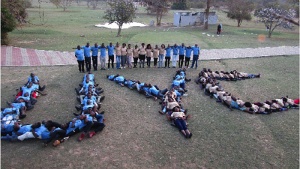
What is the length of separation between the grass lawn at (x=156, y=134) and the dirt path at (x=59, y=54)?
188cm

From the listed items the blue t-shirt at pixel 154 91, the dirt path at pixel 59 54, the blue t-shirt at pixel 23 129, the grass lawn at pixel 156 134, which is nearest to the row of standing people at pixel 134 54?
the grass lawn at pixel 156 134

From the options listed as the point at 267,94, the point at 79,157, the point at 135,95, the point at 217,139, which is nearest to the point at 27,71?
the point at 135,95

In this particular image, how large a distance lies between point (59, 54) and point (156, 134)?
10835 mm

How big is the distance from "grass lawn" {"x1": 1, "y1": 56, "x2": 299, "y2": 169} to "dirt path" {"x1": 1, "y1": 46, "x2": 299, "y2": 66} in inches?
74.1

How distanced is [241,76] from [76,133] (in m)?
9.35

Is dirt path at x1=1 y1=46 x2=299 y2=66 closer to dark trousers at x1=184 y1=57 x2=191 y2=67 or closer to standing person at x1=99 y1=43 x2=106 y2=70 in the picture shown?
standing person at x1=99 y1=43 x2=106 y2=70

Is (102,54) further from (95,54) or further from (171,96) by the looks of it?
(171,96)

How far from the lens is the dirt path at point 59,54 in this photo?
15.5m

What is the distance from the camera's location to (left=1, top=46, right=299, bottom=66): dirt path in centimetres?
Answer: 1546

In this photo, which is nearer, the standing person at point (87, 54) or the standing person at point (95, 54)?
the standing person at point (87, 54)

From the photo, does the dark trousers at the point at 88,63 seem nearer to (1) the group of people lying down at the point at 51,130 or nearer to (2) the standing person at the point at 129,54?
(2) the standing person at the point at 129,54

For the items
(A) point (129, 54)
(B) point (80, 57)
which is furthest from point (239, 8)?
(B) point (80, 57)

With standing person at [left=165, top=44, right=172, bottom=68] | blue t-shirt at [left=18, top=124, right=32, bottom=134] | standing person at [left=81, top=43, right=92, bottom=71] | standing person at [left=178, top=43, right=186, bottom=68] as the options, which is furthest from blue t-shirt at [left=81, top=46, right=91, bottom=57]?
blue t-shirt at [left=18, top=124, right=32, bottom=134]

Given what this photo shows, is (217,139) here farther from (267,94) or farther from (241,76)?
(241,76)
